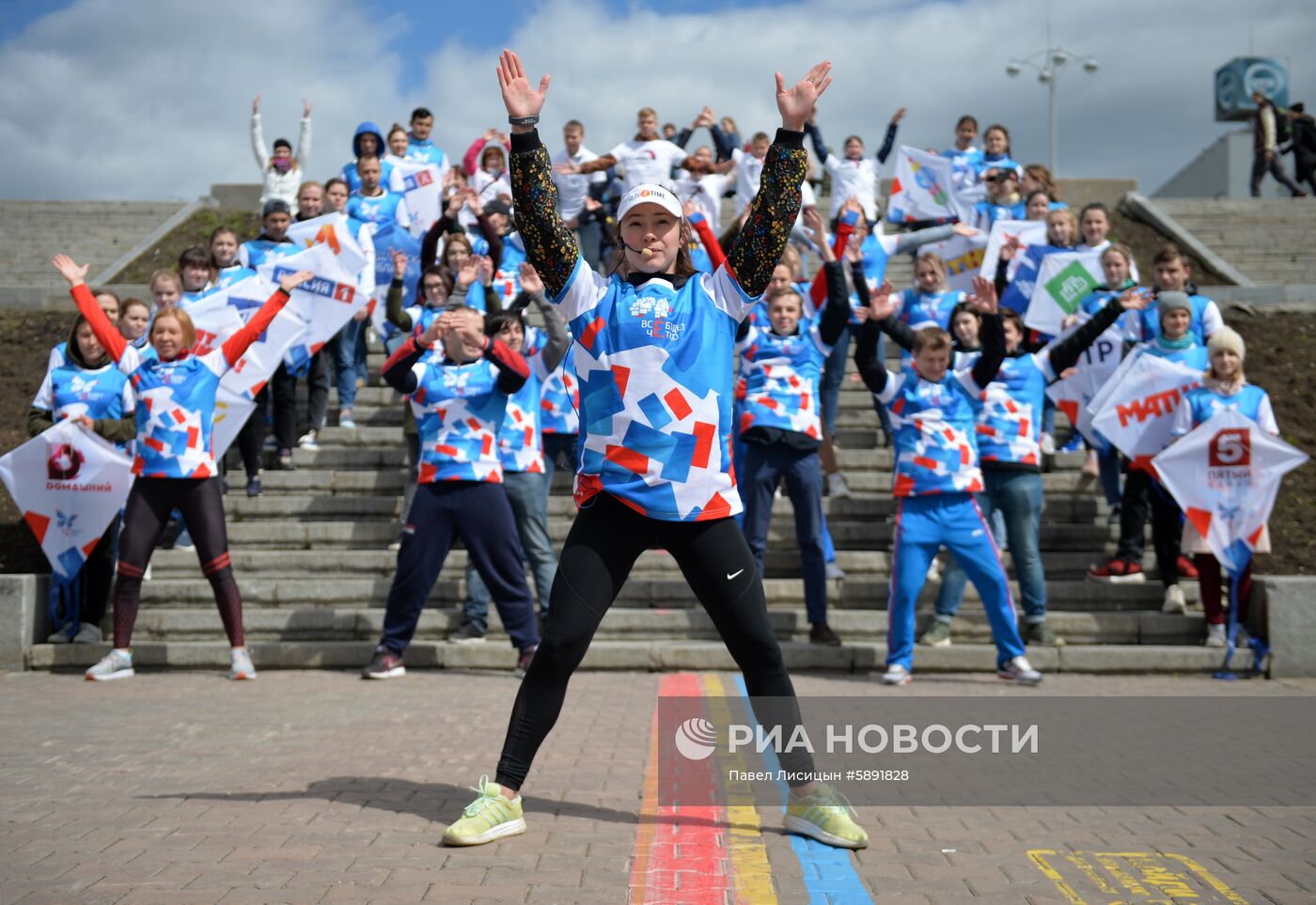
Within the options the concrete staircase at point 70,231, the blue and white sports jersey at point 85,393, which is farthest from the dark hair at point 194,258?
the concrete staircase at point 70,231

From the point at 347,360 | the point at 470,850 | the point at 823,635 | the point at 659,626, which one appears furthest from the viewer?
the point at 347,360

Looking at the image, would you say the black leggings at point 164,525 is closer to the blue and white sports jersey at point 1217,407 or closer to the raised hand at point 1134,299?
the raised hand at point 1134,299

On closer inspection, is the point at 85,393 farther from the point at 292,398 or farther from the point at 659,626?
the point at 659,626

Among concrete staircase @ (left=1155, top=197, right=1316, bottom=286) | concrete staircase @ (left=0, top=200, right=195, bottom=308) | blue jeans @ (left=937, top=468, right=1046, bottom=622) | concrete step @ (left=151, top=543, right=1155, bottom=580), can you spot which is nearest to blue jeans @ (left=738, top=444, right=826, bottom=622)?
blue jeans @ (left=937, top=468, right=1046, bottom=622)

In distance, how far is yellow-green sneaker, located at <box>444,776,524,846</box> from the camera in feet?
14.2

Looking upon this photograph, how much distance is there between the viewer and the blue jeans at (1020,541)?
8953mm

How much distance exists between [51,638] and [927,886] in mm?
7437

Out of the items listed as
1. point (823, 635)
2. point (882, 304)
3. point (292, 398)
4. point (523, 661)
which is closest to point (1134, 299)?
point (882, 304)

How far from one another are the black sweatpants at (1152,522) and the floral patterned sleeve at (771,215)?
19.4 feet

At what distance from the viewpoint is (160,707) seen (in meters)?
Answer: 7.29

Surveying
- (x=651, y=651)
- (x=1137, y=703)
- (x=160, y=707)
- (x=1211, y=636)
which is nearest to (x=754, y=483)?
(x=651, y=651)

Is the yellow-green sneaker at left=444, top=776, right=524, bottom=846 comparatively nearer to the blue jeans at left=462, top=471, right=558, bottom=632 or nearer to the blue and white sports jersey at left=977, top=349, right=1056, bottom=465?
the blue jeans at left=462, top=471, right=558, bottom=632

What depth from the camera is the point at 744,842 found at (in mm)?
4461

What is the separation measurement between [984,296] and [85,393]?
252 inches
